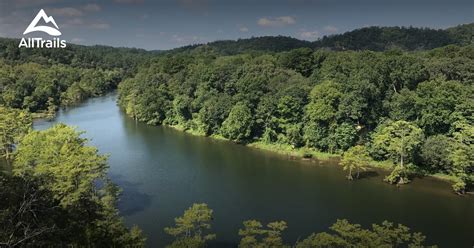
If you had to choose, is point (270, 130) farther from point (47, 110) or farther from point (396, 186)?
point (47, 110)

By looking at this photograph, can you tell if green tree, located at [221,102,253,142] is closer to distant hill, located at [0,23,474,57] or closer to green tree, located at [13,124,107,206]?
green tree, located at [13,124,107,206]

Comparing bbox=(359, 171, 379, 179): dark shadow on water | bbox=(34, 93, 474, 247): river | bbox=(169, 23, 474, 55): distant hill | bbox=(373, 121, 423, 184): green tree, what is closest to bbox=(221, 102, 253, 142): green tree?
bbox=(34, 93, 474, 247): river

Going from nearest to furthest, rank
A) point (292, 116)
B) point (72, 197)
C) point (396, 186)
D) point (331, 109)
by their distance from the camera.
Result: point (72, 197) < point (396, 186) < point (331, 109) < point (292, 116)

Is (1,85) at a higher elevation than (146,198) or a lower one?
higher

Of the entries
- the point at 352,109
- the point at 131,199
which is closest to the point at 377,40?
the point at 352,109

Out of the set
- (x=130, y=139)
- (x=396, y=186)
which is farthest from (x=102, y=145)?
(x=396, y=186)

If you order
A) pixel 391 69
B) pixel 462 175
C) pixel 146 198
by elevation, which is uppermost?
pixel 391 69
